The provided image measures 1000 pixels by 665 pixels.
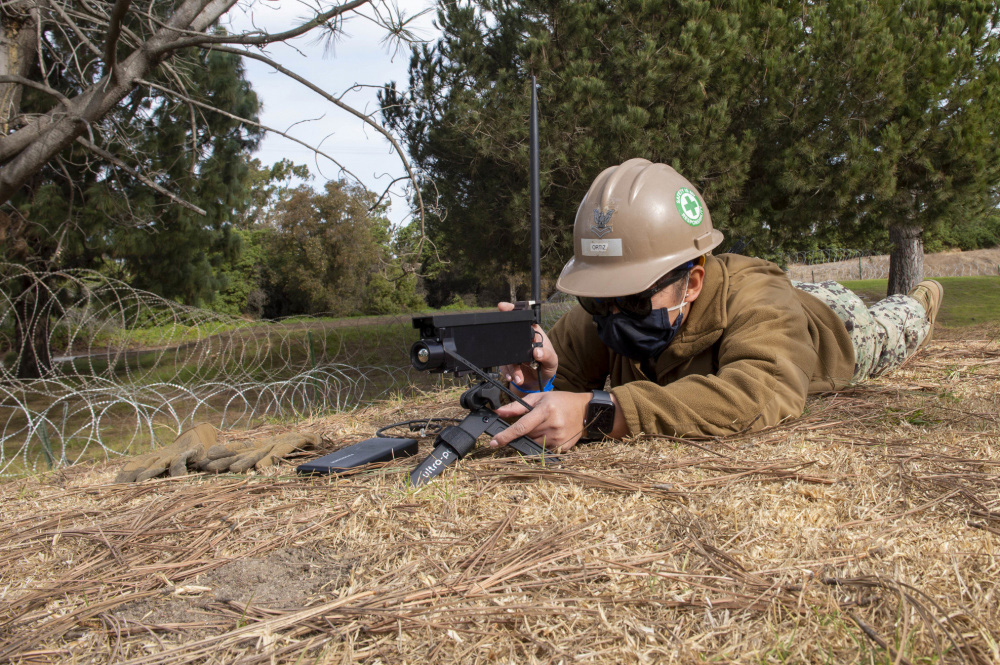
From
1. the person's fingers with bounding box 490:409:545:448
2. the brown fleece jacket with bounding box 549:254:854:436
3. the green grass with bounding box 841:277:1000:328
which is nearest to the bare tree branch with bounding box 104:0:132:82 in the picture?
the brown fleece jacket with bounding box 549:254:854:436

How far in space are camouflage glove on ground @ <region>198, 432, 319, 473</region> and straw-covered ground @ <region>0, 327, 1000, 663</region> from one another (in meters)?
0.20

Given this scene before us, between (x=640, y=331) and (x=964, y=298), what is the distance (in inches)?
679

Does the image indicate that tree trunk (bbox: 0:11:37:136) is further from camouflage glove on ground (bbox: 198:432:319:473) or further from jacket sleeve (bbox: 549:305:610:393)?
jacket sleeve (bbox: 549:305:610:393)

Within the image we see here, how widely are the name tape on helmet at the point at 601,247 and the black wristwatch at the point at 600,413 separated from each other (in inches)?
23.1

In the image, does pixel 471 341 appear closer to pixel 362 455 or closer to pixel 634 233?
pixel 362 455

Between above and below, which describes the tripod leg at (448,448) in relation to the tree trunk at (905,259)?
below

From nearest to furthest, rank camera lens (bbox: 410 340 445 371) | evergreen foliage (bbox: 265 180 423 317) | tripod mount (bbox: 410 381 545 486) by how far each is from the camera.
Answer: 1. camera lens (bbox: 410 340 445 371)
2. tripod mount (bbox: 410 381 545 486)
3. evergreen foliage (bbox: 265 180 423 317)

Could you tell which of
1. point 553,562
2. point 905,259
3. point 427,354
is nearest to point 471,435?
point 427,354

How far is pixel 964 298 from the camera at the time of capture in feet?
53.8

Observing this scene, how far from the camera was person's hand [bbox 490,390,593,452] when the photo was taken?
2453 mm

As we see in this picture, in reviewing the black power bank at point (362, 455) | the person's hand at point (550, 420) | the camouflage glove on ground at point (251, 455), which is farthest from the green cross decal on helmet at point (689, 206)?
the camouflage glove on ground at point (251, 455)

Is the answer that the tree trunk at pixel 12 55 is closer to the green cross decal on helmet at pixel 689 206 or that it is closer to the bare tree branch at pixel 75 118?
the bare tree branch at pixel 75 118

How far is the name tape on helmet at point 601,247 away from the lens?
9.13 ft

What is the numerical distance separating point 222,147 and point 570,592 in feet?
44.4
